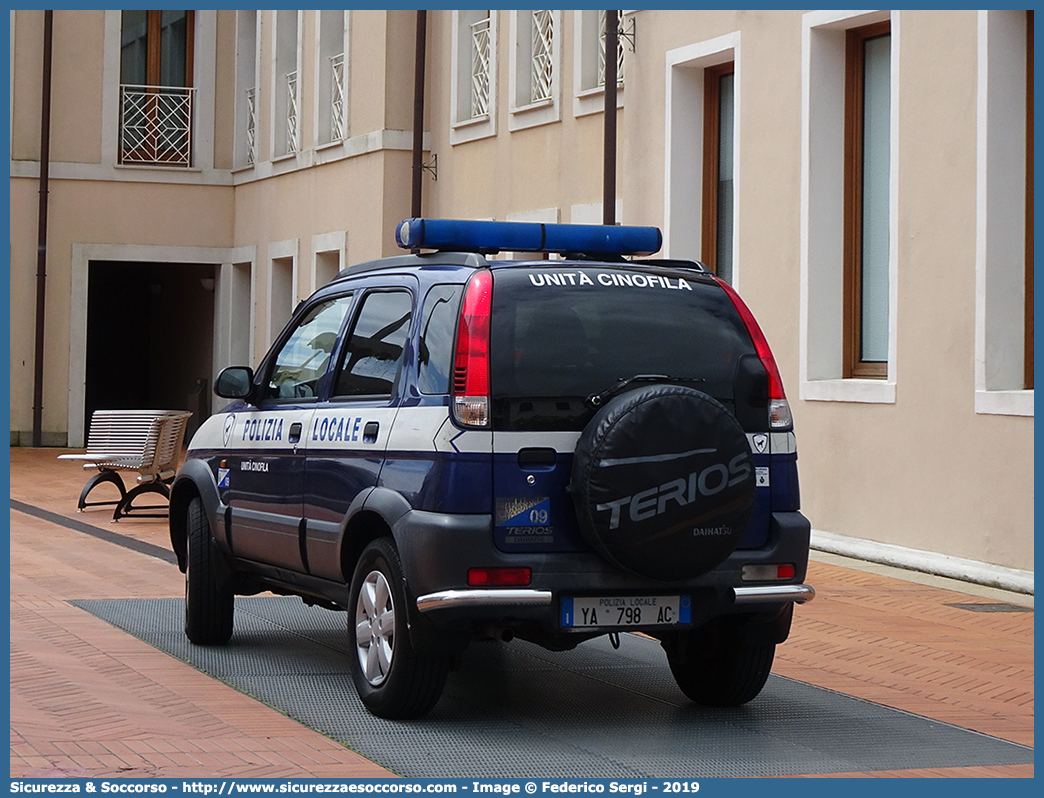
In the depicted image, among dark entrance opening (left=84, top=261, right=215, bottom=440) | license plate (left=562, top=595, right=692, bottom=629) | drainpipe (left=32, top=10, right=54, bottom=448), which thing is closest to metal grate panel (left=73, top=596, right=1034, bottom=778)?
license plate (left=562, top=595, right=692, bottom=629)

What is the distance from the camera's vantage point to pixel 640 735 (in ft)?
21.5

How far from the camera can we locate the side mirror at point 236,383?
8.07 metres

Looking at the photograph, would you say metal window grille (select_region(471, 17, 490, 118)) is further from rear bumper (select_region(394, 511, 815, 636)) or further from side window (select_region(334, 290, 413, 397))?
rear bumper (select_region(394, 511, 815, 636))

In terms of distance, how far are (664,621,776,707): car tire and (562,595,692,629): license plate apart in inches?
17.2

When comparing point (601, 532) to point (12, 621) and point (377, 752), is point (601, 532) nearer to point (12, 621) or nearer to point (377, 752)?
point (377, 752)

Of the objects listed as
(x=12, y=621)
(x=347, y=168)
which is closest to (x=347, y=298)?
(x=12, y=621)

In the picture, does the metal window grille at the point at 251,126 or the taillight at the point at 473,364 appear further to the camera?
the metal window grille at the point at 251,126

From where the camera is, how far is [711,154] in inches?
639

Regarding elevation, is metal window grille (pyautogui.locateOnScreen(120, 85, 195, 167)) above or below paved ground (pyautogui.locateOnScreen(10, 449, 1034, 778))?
above

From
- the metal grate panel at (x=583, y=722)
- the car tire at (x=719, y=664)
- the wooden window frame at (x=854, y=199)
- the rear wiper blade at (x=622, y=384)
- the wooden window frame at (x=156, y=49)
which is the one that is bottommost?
the metal grate panel at (x=583, y=722)

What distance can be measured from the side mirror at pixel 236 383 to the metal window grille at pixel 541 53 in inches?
477

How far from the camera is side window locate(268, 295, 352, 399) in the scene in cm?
779

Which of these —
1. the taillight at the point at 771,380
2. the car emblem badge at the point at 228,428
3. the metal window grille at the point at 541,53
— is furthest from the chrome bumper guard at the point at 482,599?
the metal window grille at the point at 541,53

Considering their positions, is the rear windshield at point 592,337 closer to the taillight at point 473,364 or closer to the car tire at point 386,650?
the taillight at point 473,364
